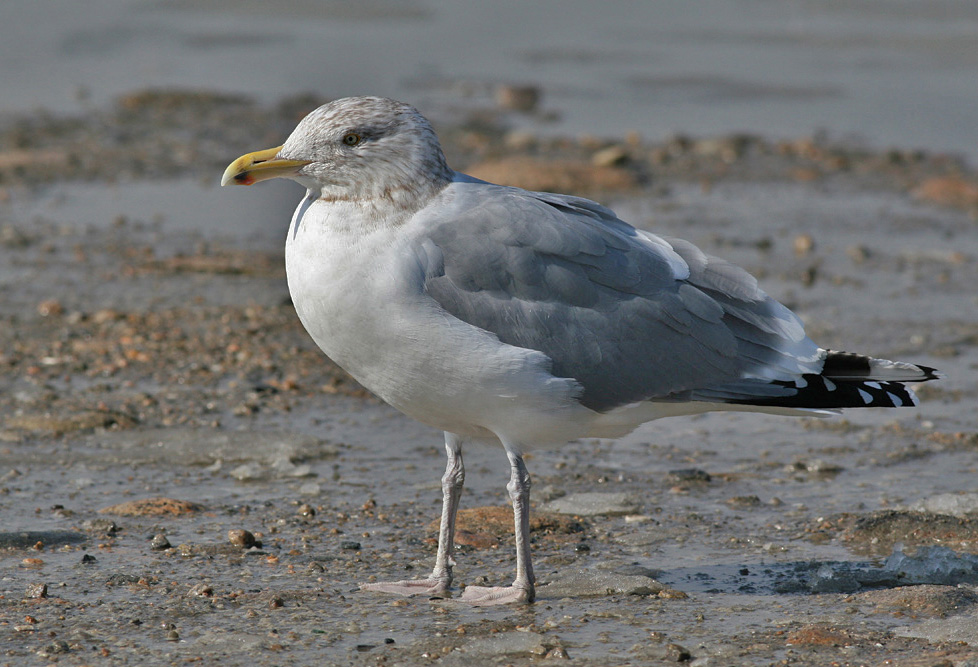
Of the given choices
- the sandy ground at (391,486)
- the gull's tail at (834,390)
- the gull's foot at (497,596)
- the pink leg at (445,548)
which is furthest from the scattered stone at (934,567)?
the pink leg at (445,548)

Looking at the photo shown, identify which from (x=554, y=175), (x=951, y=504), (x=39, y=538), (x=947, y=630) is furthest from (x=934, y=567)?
(x=554, y=175)

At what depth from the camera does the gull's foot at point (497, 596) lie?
15.0ft

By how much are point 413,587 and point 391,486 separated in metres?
1.03

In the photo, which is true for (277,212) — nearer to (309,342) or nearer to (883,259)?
(309,342)

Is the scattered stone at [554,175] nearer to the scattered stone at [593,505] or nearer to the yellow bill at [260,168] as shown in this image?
the scattered stone at [593,505]

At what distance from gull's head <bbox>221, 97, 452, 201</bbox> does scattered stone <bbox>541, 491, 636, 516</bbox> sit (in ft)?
4.70

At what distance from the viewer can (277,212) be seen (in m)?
9.84

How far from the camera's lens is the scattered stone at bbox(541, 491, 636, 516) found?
5398 mm

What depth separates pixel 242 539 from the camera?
495cm

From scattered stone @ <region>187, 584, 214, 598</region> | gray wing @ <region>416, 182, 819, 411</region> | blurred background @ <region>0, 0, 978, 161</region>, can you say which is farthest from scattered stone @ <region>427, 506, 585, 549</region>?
blurred background @ <region>0, 0, 978, 161</region>

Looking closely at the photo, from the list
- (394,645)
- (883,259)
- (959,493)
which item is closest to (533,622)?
(394,645)

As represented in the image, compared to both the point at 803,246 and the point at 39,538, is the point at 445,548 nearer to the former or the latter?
the point at 39,538

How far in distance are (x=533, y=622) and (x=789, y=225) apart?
5.80m

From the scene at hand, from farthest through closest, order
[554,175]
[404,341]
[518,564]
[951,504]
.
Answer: [554,175], [951,504], [518,564], [404,341]
